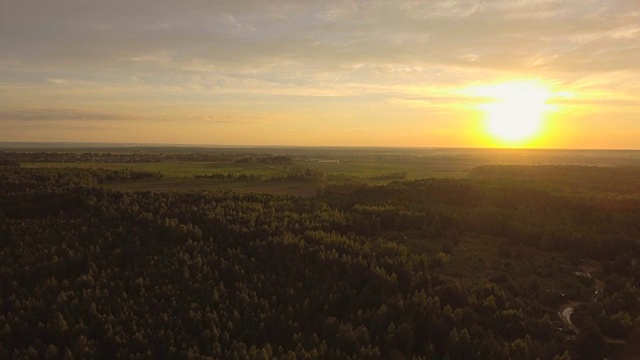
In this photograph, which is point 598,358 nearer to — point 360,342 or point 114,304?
point 360,342

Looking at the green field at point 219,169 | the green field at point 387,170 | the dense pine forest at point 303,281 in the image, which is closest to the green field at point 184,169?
the green field at point 219,169

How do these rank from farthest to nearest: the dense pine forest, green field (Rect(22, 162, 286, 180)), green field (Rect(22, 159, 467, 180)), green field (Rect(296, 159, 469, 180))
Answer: green field (Rect(296, 159, 469, 180))
green field (Rect(22, 159, 467, 180))
green field (Rect(22, 162, 286, 180))
the dense pine forest

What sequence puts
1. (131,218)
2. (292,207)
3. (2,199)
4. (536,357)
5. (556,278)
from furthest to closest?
1. (292,207)
2. (2,199)
3. (131,218)
4. (556,278)
5. (536,357)

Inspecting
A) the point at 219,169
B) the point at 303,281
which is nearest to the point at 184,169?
the point at 219,169

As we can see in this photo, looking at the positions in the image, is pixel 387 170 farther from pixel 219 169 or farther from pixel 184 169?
pixel 184 169

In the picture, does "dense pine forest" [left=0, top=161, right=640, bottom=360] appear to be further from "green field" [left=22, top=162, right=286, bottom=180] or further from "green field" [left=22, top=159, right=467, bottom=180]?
"green field" [left=22, top=162, right=286, bottom=180]

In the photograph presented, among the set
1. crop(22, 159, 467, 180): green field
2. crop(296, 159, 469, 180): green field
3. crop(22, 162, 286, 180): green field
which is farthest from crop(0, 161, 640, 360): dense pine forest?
crop(296, 159, 469, 180): green field

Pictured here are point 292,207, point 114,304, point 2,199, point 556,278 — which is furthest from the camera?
point 292,207

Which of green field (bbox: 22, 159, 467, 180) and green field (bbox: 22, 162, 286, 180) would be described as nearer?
green field (bbox: 22, 162, 286, 180)

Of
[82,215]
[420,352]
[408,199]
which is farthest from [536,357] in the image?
[408,199]
